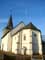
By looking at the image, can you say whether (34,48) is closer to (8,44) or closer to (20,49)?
(20,49)

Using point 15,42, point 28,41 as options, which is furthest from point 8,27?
point 28,41

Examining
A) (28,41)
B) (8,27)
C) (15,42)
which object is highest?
(8,27)

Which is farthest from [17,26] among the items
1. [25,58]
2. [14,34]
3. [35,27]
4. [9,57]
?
[9,57]

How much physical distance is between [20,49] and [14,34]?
7.02m

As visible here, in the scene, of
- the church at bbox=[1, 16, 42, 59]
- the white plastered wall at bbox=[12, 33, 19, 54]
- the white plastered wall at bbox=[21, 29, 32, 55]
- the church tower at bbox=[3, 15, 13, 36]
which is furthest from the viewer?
the church tower at bbox=[3, 15, 13, 36]

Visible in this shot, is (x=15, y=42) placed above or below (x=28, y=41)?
below

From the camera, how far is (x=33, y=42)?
4447 cm

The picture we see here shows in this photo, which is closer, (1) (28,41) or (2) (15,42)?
(1) (28,41)

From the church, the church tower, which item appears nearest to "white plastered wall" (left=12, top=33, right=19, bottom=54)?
the church

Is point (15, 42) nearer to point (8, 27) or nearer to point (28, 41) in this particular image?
point (28, 41)

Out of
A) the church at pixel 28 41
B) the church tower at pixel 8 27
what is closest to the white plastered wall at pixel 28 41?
the church at pixel 28 41

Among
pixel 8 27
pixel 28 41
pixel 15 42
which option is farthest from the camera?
pixel 8 27

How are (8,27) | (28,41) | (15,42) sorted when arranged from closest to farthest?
1. (28,41)
2. (15,42)
3. (8,27)

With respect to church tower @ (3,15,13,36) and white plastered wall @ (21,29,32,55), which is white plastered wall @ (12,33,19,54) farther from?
church tower @ (3,15,13,36)
